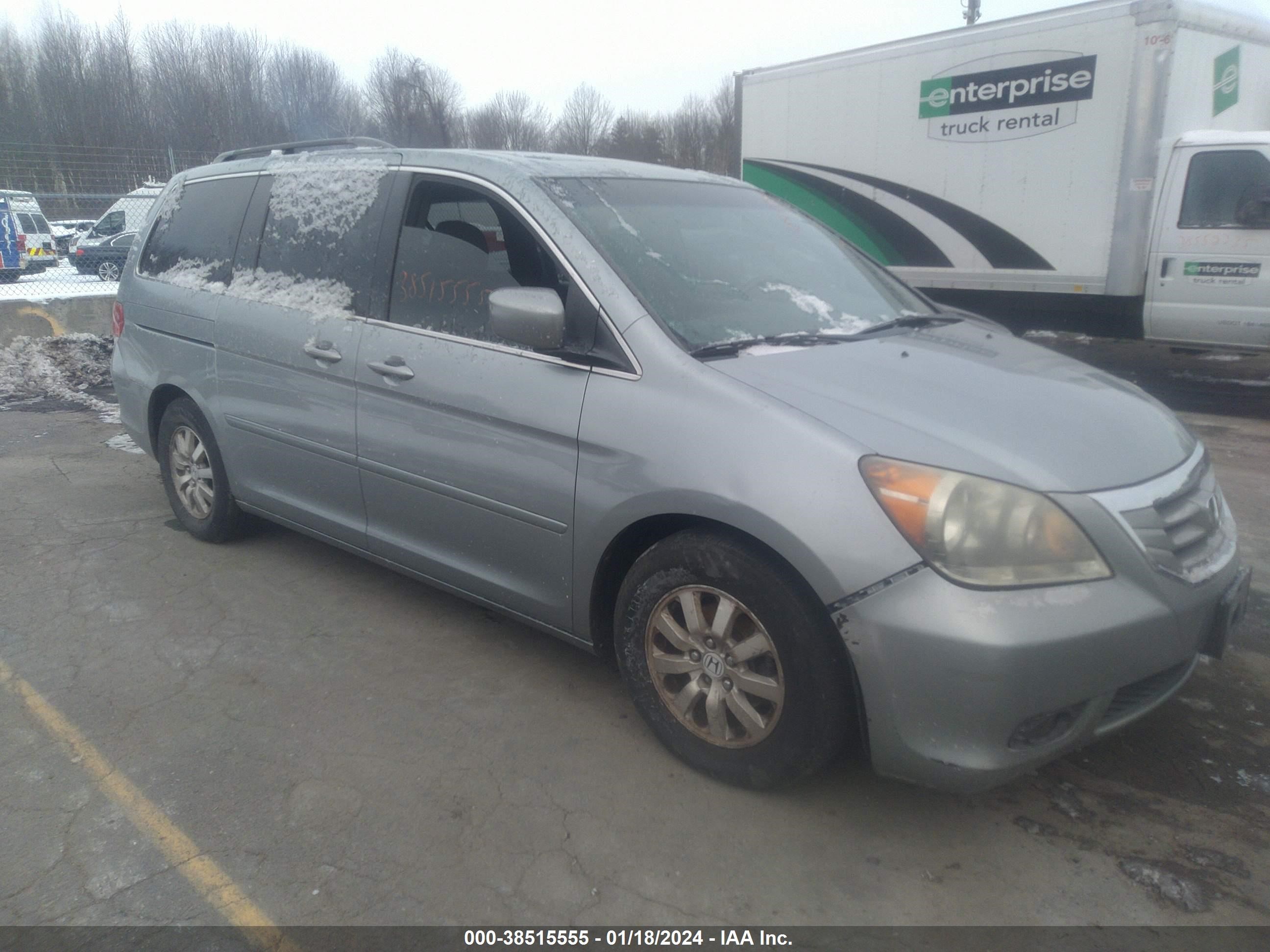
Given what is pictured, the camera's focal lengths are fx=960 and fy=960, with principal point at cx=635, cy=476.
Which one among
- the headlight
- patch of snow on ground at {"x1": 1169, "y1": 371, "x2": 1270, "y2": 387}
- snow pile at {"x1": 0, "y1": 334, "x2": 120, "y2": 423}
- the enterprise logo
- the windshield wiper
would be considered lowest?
patch of snow on ground at {"x1": 1169, "y1": 371, "x2": 1270, "y2": 387}

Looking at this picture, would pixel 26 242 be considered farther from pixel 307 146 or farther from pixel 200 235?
pixel 307 146

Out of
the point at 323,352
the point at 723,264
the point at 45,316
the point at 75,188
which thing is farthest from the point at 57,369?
the point at 723,264

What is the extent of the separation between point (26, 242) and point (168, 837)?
742 inches

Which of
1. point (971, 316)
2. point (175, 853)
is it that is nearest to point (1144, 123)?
point (971, 316)

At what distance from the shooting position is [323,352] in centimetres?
378

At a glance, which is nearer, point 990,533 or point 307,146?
point 990,533

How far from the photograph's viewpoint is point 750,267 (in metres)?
3.41

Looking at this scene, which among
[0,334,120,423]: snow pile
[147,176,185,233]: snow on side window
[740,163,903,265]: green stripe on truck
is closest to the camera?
[147,176,185,233]: snow on side window

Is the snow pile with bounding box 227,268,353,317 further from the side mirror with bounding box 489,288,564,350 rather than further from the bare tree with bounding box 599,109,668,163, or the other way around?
the bare tree with bounding box 599,109,668,163

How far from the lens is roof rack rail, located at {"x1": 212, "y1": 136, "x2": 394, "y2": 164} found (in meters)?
4.32

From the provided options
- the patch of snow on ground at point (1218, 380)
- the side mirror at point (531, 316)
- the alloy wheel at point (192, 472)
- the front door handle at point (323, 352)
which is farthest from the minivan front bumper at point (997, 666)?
the patch of snow on ground at point (1218, 380)

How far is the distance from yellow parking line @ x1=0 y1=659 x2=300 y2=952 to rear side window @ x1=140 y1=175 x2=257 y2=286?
2062 millimetres

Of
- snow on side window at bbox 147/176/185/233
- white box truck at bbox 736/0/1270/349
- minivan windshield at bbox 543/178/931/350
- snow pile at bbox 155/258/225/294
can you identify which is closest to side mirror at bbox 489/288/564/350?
minivan windshield at bbox 543/178/931/350

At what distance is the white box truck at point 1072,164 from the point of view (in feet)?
26.3
